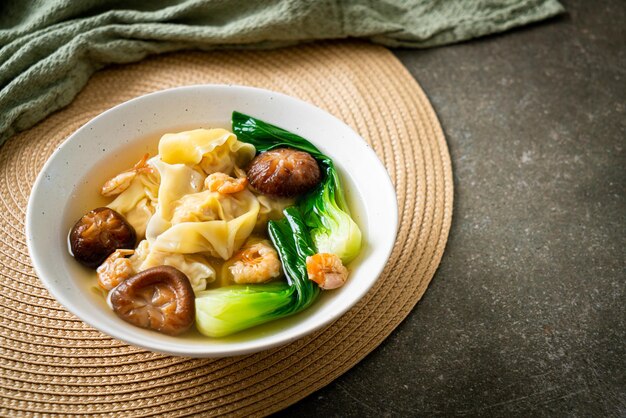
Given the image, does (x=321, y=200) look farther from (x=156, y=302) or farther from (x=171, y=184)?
(x=156, y=302)

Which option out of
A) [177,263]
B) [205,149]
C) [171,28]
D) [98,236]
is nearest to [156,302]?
[177,263]

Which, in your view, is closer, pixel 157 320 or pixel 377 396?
pixel 157 320

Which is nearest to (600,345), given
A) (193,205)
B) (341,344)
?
(341,344)

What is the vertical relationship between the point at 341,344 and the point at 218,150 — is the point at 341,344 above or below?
below

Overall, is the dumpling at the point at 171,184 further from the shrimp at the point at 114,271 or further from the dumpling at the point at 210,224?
the shrimp at the point at 114,271

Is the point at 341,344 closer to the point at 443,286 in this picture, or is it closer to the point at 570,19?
the point at 443,286

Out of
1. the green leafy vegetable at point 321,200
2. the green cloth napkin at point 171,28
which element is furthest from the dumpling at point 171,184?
the green cloth napkin at point 171,28
